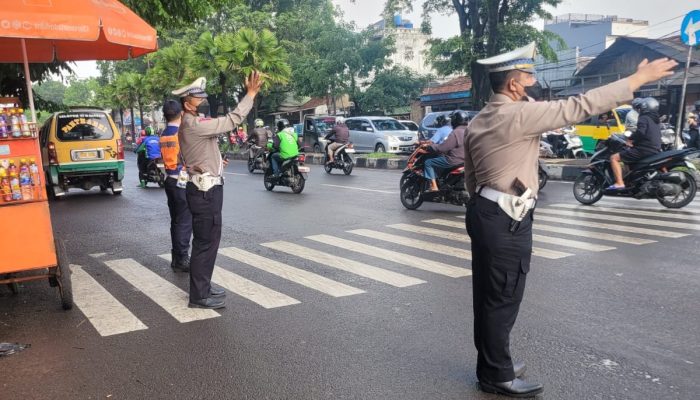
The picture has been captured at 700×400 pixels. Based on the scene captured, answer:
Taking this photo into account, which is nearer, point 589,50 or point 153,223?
point 153,223

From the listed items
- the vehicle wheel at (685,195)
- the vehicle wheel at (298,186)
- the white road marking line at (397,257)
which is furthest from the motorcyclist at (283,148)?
the vehicle wheel at (685,195)

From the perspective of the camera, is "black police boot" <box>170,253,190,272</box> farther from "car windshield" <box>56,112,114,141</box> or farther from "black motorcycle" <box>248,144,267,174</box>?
"black motorcycle" <box>248,144,267,174</box>

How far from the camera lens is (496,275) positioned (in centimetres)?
310

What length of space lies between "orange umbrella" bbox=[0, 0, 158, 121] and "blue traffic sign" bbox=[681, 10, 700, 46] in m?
9.42

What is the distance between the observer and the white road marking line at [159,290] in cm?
479

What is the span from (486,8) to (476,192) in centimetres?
2127

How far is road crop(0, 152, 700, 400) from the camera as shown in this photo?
3457mm

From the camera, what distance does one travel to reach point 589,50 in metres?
37.9

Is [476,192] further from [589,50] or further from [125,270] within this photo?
[589,50]

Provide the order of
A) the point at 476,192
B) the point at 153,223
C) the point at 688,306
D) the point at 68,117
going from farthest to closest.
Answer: the point at 68,117 < the point at 153,223 < the point at 688,306 < the point at 476,192

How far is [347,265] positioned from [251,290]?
1193mm

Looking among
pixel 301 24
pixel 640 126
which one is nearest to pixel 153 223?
pixel 640 126

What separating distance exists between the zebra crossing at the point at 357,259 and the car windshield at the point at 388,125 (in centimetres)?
1418

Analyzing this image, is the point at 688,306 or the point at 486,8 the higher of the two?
the point at 486,8
